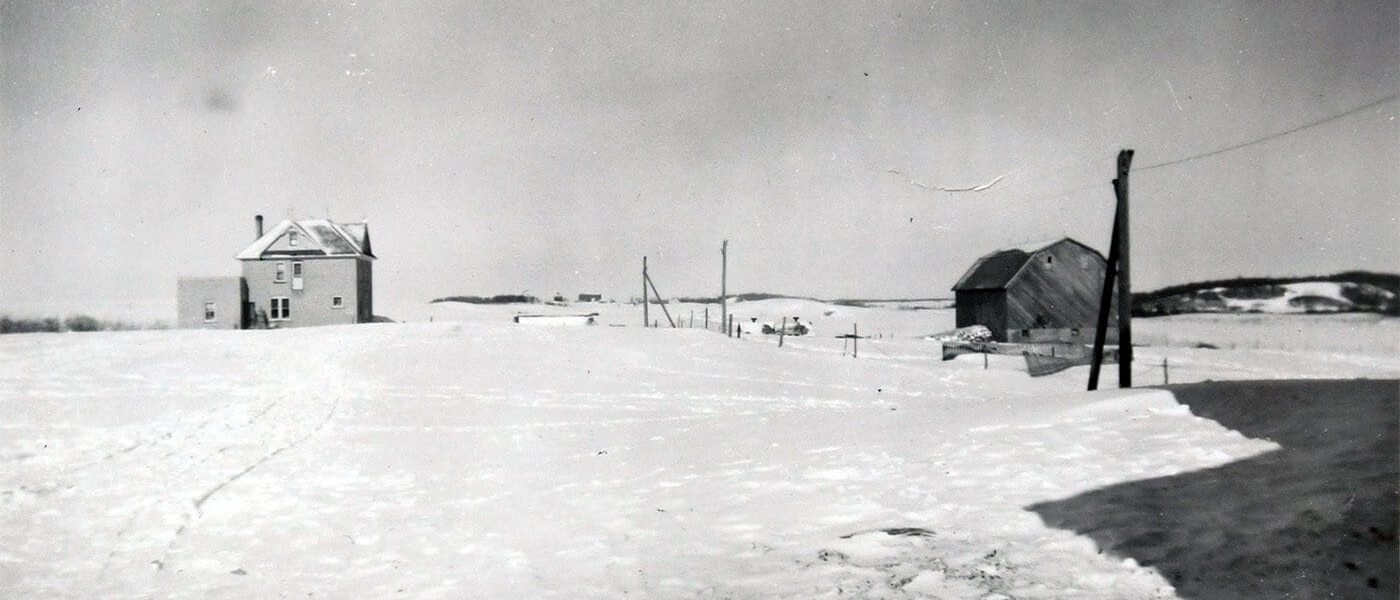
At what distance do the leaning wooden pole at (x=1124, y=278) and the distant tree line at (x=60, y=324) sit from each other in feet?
112

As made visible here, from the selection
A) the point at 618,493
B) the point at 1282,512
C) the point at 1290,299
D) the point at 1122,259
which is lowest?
the point at 618,493

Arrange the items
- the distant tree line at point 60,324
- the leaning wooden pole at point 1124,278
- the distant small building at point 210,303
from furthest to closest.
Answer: the distant small building at point 210,303
the distant tree line at point 60,324
the leaning wooden pole at point 1124,278

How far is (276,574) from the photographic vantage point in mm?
6801

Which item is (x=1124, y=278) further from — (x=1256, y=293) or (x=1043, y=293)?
(x=1043, y=293)

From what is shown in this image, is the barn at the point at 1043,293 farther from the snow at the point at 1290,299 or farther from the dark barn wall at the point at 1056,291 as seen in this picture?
the snow at the point at 1290,299

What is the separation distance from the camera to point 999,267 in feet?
124

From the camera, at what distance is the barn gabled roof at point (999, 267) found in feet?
120

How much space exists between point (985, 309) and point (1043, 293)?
279cm

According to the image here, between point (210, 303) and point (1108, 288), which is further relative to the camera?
point (210, 303)

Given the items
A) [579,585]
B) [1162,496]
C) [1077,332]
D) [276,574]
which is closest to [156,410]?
[276,574]

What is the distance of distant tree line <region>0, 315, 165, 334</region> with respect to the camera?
30203mm

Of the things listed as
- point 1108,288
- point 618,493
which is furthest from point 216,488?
point 1108,288

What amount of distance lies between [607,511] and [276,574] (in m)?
3.29

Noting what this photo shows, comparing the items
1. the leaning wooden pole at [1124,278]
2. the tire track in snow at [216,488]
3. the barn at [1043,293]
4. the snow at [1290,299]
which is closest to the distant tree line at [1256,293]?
the snow at [1290,299]
